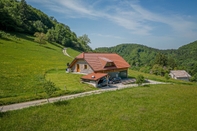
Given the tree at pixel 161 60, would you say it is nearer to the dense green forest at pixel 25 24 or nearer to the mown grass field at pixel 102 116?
the dense green forest at pixel 25 24

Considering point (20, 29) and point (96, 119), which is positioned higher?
point (20, 29)

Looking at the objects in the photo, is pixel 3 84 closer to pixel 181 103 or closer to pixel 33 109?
pixel 33 109

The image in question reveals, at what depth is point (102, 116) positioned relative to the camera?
1328cm

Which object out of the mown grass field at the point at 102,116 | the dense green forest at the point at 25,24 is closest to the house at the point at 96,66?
the mown grass field at the point at 102,116

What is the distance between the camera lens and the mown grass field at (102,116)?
11234mm

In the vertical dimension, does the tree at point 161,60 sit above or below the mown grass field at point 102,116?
above

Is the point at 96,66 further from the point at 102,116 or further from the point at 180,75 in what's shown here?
the point at 180,75

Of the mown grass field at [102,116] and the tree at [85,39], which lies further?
the tree at [85,39]

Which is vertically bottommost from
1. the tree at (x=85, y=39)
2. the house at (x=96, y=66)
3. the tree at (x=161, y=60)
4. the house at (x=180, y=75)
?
the house at (x=180, y=75)

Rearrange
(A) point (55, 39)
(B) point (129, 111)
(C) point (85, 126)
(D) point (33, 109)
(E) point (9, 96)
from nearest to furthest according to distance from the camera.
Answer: (C) point (85, 126) < (D) point (33, 109) < (B) point (129, 111) < (E) point (9, 96) < (A) point (55, 39)

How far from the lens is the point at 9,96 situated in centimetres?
1625

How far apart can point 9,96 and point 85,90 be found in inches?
383

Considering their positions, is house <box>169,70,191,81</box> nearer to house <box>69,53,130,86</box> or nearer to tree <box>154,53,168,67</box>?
tree <box>154,53,168,67</box>

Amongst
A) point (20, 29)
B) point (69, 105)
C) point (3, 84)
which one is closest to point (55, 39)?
point (20, 29)
